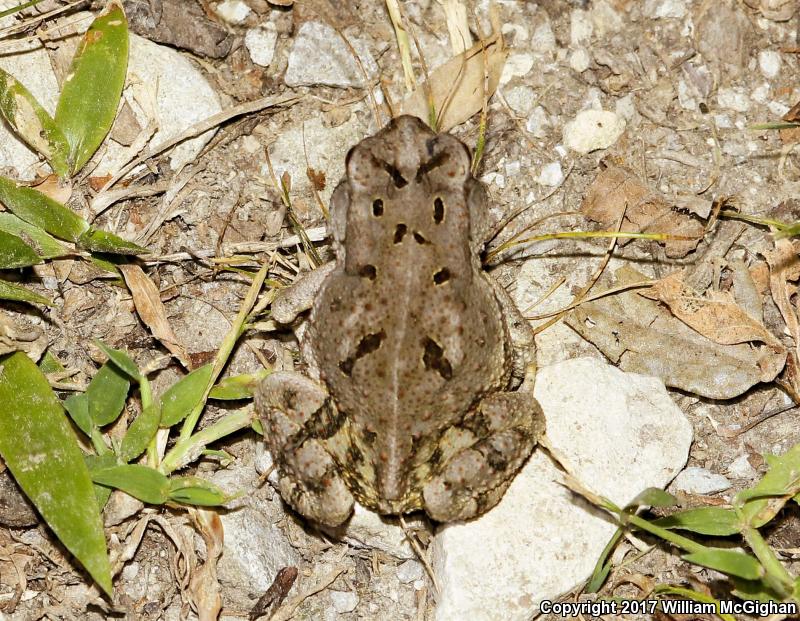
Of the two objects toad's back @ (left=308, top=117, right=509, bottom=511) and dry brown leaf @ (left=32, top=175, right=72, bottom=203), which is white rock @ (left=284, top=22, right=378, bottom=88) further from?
dry brown leaf @ (left=32, top=175, right=72, bottom=203)

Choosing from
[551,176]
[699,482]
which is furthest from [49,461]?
[699,482]

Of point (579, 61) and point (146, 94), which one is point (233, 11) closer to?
point (146, 94)

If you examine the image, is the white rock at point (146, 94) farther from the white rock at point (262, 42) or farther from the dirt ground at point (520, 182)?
the white rock at point (262, 42)

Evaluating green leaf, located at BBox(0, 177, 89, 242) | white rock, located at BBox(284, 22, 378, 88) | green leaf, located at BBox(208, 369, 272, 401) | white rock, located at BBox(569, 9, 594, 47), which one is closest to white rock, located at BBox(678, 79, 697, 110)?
white rock, located at BBox(569, 9, 594, 47)

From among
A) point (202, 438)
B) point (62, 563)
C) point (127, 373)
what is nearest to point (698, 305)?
point (202, 438)

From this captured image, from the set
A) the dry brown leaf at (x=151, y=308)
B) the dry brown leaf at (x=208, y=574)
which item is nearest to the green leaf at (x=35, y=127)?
the dry brown leaf at (x=151, y=308)
